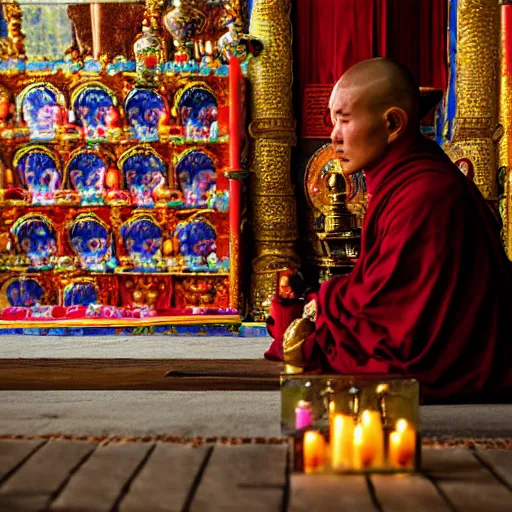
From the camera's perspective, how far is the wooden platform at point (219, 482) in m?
1.73

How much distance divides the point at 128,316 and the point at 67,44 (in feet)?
7.93

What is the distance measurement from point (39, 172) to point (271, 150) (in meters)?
2.04

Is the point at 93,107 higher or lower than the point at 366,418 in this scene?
higher

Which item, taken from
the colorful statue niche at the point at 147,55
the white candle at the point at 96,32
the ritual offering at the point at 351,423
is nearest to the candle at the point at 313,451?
the ritual offering at the point at 351,423

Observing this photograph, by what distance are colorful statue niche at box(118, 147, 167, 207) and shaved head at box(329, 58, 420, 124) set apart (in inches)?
143

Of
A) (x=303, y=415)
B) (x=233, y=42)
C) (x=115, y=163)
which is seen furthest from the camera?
(x=115, y=163)

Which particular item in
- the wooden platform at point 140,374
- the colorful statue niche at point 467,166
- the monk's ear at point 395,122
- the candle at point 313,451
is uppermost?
the monk's ear at point 395,122

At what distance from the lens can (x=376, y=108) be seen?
3064 mm

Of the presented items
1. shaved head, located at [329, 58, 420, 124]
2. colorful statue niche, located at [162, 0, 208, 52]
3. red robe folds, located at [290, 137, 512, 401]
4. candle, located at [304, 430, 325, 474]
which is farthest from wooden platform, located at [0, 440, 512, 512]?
colorful statue niche, located at [162, 0, 208, 52]

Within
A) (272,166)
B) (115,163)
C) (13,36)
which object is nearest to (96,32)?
(13,36)

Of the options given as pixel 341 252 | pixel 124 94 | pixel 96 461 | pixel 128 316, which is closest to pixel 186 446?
pixel 96 461

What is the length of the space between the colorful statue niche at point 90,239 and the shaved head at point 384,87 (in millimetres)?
3873

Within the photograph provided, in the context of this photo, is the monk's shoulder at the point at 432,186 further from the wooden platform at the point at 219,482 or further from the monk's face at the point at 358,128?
the wooden platform at the point at 219,482

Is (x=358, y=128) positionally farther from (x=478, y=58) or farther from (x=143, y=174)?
(x=143, y=174)
